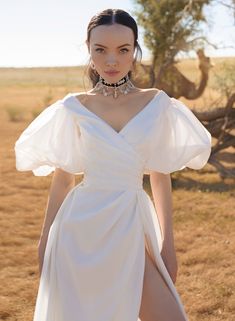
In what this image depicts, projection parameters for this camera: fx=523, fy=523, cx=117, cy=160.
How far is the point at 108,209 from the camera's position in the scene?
2.15 metres

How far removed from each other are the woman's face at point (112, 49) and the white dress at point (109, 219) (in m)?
0.19

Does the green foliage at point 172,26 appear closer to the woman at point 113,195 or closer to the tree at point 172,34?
the tree at point 172,34

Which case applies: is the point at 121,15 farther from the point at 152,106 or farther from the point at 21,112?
the point at 21,112

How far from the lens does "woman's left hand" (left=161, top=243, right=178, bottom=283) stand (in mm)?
2213

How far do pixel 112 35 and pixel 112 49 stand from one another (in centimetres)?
6

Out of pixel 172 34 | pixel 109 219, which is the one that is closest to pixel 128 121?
pixel 109 219

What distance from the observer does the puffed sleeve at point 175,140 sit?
224 centimetres

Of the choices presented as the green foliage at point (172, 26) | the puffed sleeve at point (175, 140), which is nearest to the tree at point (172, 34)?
the green foliage at point (172, 26)

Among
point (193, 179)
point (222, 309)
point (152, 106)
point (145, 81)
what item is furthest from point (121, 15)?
point (145, 81)

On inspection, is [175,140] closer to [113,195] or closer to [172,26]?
[113,195]

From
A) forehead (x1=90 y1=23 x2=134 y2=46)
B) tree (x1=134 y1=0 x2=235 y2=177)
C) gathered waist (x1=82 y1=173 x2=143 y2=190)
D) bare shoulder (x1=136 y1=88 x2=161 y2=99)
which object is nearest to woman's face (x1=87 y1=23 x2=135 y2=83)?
forehead (x1=90 y1=23 x2=134 y2=46)

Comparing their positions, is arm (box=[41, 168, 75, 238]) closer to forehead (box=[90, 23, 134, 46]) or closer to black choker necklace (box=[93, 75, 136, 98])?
black choker necklace (box=[93, 75, 136, 98])

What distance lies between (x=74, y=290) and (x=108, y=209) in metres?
0.36

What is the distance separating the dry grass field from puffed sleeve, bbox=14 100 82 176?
7.53 ft
